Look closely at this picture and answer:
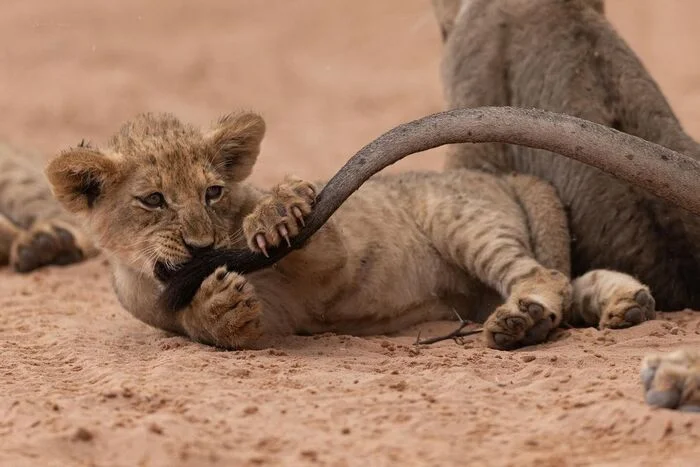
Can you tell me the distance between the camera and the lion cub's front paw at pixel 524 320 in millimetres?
5207

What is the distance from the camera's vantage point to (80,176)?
534 cm

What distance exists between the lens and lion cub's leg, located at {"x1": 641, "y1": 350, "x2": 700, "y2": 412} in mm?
3711

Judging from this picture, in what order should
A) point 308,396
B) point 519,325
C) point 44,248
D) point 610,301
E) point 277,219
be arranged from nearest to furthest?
1. point 308,396
2. point 277,219
3. point 519,325
4. point 610,301
5. point 44,248

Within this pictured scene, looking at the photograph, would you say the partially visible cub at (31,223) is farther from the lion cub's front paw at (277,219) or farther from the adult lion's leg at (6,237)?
the lion cub's front paw at (277,219)

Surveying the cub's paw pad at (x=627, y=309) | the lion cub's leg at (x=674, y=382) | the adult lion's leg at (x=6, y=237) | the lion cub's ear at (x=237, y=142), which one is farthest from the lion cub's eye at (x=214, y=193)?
the adult lion's leg at (x=6, y=237)

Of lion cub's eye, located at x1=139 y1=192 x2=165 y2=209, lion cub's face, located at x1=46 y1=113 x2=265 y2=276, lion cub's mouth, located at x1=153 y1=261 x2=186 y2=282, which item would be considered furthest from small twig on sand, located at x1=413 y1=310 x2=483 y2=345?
lion cub's eye, located at x1=139 y1=192 x2=165 y2=209

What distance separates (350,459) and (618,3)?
12266 mm

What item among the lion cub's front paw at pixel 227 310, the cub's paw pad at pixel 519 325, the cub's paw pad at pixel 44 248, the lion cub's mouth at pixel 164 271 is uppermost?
the cub's paw pad at pixel 44 248

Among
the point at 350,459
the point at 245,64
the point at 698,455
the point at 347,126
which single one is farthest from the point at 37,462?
the point at 245,64

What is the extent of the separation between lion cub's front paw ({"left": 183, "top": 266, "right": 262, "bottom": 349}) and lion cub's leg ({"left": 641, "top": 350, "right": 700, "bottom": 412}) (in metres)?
1.82

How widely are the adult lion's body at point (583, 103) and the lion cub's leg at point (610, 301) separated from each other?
26 cm

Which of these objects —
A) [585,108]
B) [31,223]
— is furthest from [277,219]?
[31,223]

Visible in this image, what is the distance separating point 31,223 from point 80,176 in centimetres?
363

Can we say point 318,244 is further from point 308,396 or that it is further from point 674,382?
point 674,382
